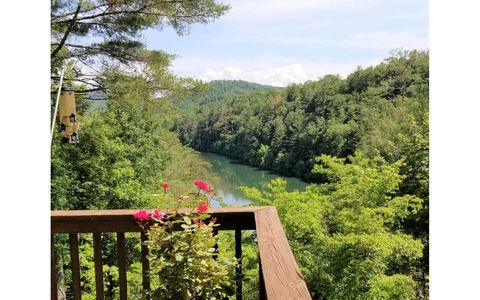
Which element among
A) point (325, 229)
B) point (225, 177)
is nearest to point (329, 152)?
point (225, 177)

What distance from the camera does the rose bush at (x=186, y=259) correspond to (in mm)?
1273

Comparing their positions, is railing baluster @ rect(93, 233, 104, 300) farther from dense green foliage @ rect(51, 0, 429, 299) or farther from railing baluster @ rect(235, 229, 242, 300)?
dense green foliage @ rect(51, 0, 429, 299)

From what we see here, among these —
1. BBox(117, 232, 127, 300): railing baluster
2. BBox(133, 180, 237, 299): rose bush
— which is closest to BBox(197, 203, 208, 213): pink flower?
BBox(133, 180, 237, 299): rose bush

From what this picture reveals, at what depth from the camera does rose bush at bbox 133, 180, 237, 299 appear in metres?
1.27

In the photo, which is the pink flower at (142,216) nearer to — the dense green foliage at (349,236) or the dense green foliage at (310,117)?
the dense green foliage at (349,236)

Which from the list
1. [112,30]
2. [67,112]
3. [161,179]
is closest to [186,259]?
[67,112]

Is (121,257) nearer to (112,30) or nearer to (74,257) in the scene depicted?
(74,257)

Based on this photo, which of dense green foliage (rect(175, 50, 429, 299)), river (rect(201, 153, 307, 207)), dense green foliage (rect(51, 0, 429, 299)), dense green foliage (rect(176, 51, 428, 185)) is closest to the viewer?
dense green foliage (rect(51, 0, 429, 299))

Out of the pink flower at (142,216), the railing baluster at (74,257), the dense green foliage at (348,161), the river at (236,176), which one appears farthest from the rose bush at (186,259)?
the river at (236,176)
